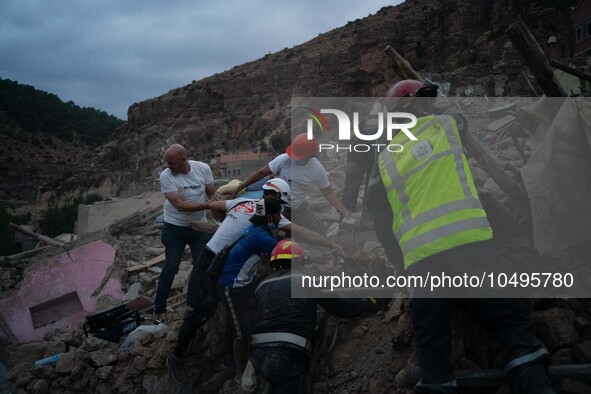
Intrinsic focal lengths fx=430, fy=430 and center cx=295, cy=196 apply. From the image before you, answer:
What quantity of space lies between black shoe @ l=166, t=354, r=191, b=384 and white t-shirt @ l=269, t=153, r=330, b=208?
6.32ft

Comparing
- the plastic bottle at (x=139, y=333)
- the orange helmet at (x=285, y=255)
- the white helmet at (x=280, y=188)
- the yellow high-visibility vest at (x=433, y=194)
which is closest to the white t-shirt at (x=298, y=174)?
the white helmet at (x=280, y=188)

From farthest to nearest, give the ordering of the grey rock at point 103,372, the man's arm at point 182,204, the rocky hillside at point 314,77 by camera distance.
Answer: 1. the rocky hillside at point 314,77
2. the man's arm at point 182,204
3. the grey rock at point 103,372

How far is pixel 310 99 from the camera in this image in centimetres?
3653

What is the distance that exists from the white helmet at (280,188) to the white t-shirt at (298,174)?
0.43 m

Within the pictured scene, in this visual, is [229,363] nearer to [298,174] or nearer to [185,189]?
[185,189]

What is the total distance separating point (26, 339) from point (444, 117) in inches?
258

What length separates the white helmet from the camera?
3.91 metres

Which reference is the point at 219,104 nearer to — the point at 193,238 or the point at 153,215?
the point at 153,215

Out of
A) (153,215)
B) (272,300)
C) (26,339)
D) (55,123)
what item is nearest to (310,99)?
(153,215)

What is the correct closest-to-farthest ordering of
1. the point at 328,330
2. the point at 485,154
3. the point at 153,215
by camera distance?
the point at 485,154 < the point at 328,330 < the point at 153,215

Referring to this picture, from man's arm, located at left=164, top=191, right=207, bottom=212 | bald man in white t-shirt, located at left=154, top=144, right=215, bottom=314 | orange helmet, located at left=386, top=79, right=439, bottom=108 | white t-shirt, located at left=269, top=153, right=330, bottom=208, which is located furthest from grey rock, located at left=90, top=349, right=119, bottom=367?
orange helmet, located at left=386, top=79, right=439, bottom=108

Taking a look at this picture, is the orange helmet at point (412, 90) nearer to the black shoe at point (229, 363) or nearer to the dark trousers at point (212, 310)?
the dark trousers at point (212, 310)

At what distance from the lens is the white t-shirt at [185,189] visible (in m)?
4.48

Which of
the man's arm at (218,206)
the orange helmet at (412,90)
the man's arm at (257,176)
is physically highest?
the orange helmet at (412,90)
